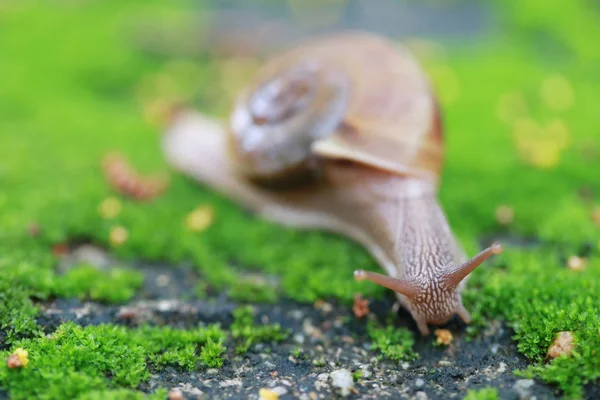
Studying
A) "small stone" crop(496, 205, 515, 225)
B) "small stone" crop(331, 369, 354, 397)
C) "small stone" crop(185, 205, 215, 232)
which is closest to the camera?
"small stone" crop(331, 369, 354, 397)

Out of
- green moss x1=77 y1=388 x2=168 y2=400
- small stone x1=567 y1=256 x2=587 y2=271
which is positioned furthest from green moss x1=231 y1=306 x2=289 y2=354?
small stone x1=567 y1=256 x2=587 y2=271

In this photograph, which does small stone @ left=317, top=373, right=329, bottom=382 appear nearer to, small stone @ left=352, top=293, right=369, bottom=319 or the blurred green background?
small stone @ left=352, top=293, right=369, bottom=319

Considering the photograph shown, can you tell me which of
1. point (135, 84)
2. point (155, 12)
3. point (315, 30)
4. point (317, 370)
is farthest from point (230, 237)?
point (155, 12)

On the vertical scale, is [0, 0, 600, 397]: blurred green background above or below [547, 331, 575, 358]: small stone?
above

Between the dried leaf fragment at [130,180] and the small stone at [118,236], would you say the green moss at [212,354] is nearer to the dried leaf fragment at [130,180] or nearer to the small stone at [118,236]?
the small stone at [118,236]

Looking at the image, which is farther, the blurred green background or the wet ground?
the blurred green background

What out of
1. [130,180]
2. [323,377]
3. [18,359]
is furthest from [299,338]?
[130,180]
